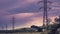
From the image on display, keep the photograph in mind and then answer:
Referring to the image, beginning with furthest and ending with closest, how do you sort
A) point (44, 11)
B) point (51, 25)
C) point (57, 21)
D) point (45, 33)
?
point (57, 21) < point (51, 25) < point (45, 33) < point (44, 11)

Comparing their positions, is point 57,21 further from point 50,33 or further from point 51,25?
point 50,33

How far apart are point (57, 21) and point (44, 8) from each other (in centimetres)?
4070

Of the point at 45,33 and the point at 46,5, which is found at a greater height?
the point at 46,5

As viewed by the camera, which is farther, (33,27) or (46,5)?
(33,27)

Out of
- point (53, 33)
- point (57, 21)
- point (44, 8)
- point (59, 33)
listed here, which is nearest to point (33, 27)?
point (57, 21)

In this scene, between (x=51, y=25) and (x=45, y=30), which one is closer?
(x=45, y=30)

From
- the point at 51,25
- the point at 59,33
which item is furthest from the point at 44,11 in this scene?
the point at 51,25

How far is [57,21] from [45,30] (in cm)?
2848

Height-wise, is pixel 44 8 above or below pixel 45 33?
above

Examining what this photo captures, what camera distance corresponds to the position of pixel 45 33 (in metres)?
62.7

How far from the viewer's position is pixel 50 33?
67.4 meters

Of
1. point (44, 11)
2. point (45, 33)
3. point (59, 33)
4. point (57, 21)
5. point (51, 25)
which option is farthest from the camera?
point (57, 21)

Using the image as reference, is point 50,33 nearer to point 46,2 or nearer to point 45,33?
point 45,33

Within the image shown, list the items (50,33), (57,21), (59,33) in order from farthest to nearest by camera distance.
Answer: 1. (57,21)
2. (50,33)
3. (59,33)
